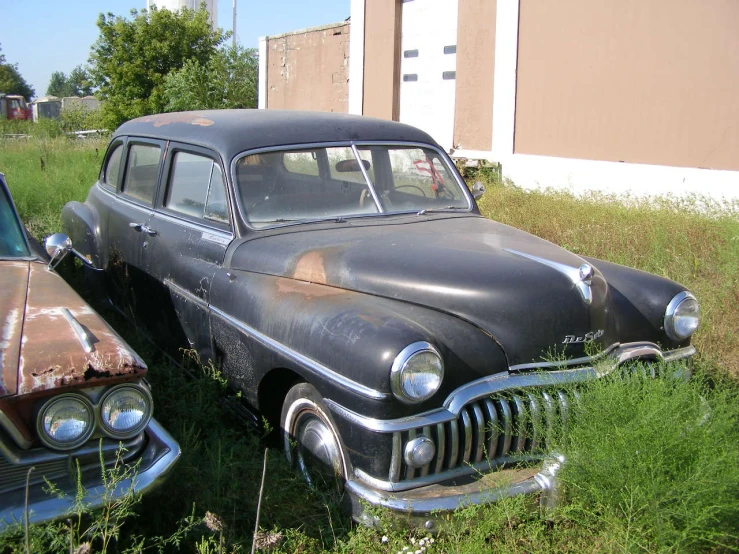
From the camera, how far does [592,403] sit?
2.75m

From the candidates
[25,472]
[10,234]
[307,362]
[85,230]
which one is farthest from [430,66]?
[25,472]

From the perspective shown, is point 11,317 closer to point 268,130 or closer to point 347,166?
point 268,130

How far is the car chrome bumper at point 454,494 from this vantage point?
2555 millimetres

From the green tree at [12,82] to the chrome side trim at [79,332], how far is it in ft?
233

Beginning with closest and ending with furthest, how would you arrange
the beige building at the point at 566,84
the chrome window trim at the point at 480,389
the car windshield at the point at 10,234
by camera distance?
the chrome window trim at the point at 480,389 → the car windshield at the point at 10,234 → the beige building at the point at 566,84

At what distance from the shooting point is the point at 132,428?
2.43 m

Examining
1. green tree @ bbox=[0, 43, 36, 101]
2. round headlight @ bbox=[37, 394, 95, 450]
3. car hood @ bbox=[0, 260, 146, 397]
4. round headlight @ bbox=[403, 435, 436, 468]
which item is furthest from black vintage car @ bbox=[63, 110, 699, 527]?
green tree @ bbox=[0, 43, 36, 101]

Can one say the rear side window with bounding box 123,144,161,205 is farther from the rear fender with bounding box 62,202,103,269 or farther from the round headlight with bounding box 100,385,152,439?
the round headlight with bounding box 100,385,152,439

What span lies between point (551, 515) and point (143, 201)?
3238 mm

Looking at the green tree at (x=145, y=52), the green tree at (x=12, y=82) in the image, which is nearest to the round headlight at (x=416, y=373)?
the green tree at (x=145, y=52)

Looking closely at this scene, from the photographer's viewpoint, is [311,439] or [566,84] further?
[566,84]

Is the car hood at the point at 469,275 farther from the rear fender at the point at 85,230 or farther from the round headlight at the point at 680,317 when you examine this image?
the rear fender at the point at 85,230

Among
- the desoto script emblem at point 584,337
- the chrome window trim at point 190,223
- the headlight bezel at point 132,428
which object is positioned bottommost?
the headlight bezel at point 132,428

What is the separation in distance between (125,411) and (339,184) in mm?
1932
